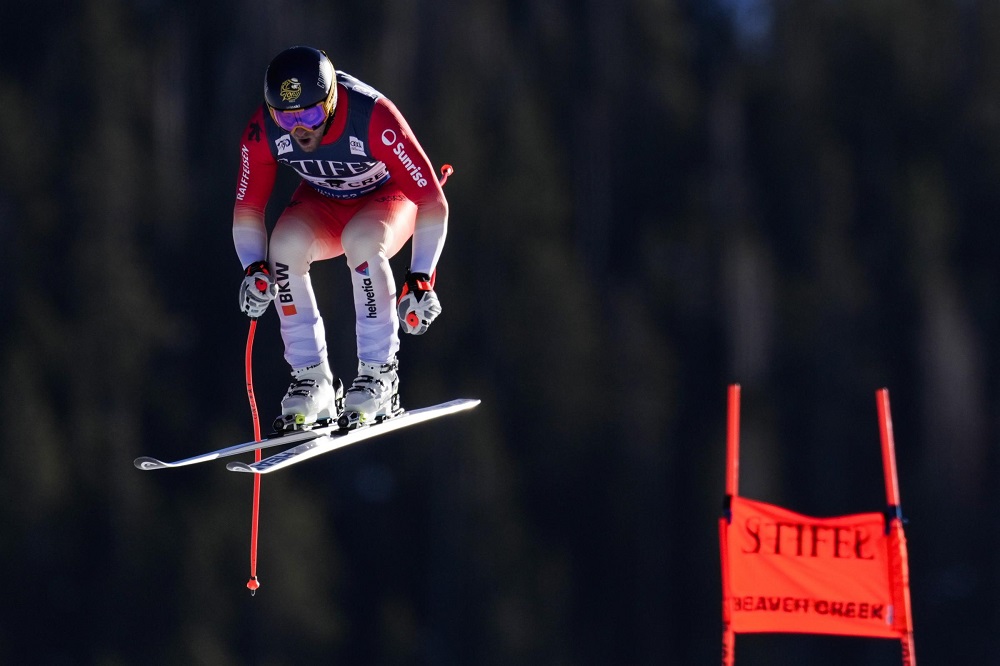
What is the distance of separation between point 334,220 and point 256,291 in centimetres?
53

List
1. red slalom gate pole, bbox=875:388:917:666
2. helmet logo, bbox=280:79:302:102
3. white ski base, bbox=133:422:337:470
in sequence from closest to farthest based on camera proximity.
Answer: helmet logo, bbox=280:79:302:102 → white ski base, bbox=133:422:337:470 → red slalom gate pole, bbox=875:388:917:666

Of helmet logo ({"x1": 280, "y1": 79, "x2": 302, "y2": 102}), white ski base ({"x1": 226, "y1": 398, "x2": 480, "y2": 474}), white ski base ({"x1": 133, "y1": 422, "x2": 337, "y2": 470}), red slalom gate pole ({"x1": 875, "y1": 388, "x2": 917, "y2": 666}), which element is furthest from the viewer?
red slalom gate pole ({"x1": 875, "y1": 388, "x2": 917, "y2": 666})

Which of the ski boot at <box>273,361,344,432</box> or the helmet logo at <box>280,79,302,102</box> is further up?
the helmet logo at <box>280,79,302,102</box>

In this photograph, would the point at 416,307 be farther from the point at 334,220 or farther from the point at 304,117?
the point at 304,117

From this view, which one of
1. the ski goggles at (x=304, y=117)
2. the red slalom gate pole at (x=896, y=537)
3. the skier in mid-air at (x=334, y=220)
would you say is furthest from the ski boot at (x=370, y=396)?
the red slalom gate pole at (x=896, y=537)

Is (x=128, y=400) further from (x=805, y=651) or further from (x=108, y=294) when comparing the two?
(x=805, y=651)

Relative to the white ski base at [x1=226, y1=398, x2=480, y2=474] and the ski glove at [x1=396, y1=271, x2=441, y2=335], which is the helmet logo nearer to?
the ski glove at [x1=396, y1=271, x2=441, y2=335]

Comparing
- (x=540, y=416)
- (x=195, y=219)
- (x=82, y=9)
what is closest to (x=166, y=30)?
(x=82, y=9)

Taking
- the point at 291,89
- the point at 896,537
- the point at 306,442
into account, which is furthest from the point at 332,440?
the point at 896,537

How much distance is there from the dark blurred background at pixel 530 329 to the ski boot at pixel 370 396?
521 inches

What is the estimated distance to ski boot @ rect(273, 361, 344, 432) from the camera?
7.47 m

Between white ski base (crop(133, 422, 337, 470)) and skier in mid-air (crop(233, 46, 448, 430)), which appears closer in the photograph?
skier in mid-air (crop(233, 46, 448, 430))

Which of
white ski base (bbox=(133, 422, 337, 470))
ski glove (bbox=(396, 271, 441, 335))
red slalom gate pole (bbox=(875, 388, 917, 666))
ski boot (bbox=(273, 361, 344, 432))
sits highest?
ski glove (bbox=(396, 271, 441, 335))

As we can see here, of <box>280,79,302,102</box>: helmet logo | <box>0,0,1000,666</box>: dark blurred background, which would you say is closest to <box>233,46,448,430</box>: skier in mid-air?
<box>280,79,302,102</box>: helmet logo
